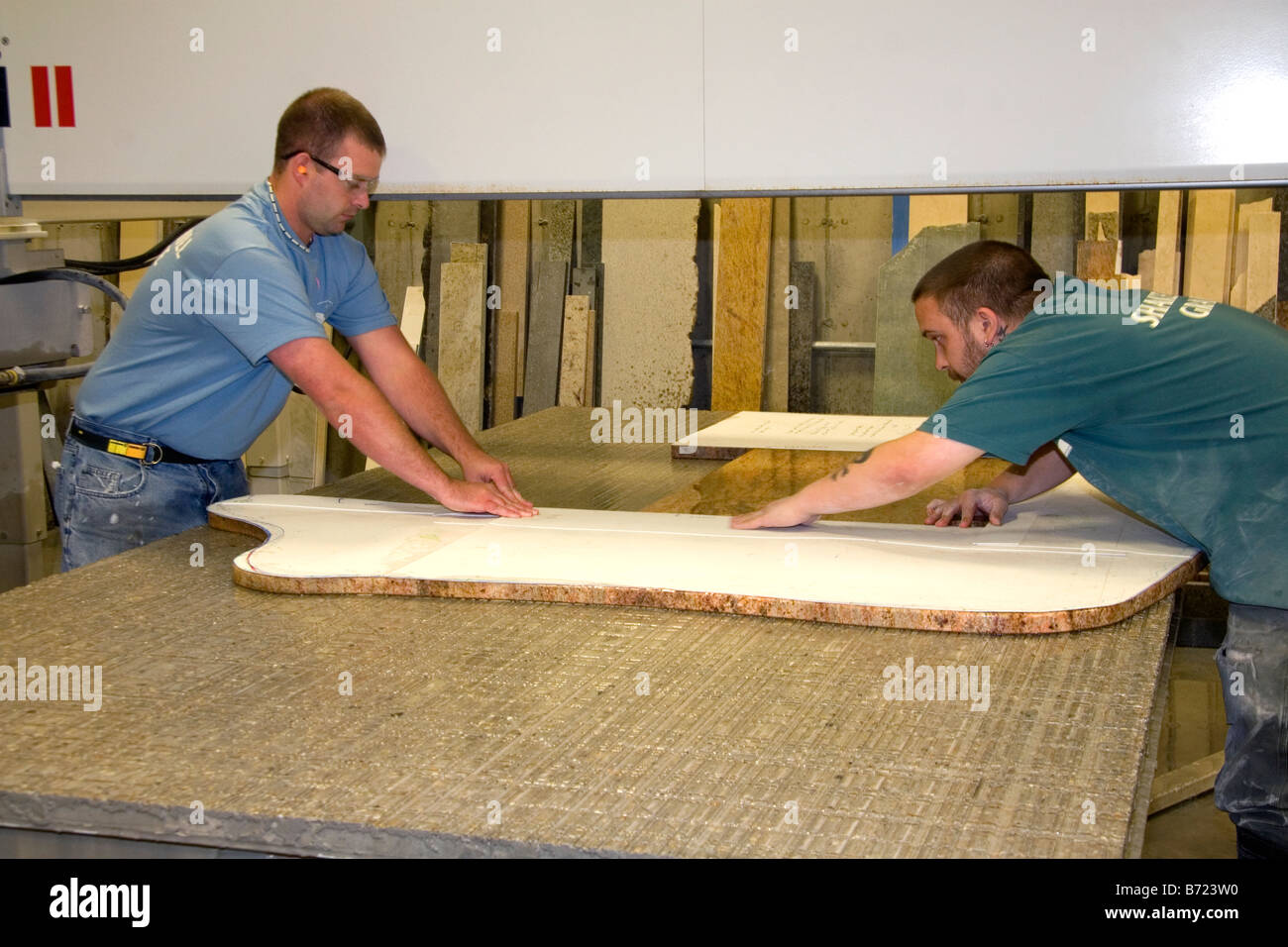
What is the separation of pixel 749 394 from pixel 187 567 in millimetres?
3823

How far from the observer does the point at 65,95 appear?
2.50 metres

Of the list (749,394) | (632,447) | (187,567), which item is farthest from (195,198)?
(749,394)

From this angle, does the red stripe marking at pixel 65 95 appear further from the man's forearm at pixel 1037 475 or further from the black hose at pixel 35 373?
the man's forearm at pixel 1037 475

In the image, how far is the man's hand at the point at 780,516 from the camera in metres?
2.15

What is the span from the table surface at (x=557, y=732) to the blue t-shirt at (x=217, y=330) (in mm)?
578

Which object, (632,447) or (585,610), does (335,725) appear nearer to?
(585,610)

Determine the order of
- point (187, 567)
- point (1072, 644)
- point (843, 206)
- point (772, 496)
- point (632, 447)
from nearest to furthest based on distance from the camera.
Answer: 1. point (1072, 644)
2. point (187, 567)
3. point (772, 496)
4. point (632, 447)
5. point (843, 206)

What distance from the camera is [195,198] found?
8.20ft

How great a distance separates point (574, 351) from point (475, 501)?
3.69 metres

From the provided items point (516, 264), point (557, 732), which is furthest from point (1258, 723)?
point (516, 264)

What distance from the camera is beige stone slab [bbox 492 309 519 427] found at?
6090mm

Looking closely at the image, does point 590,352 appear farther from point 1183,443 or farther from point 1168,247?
point 1183,443

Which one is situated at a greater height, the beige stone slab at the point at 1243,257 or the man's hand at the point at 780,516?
the beige stone slab at the point at 1243,257

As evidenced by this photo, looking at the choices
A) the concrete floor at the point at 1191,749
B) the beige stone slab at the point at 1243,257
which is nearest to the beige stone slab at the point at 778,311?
the beige stone slab at the point at 1243,257
